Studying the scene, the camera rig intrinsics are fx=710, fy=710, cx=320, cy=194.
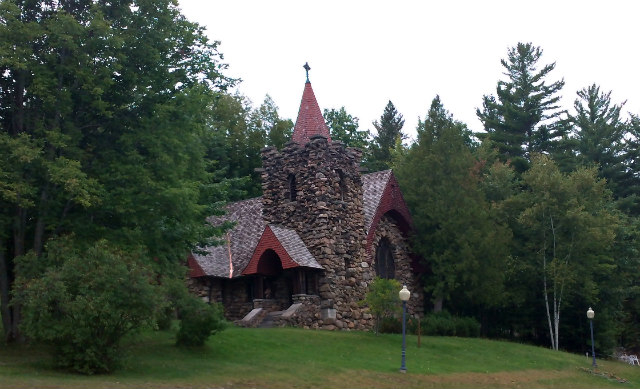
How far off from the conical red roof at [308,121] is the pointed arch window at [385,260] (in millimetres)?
6382

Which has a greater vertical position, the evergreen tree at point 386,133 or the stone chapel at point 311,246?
the evergreen tree at point 386,133

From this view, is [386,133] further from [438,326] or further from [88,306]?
[88,306]

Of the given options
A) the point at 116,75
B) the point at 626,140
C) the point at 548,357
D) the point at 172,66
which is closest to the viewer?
the point at 116,75

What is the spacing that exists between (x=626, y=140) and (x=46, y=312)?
177 feet

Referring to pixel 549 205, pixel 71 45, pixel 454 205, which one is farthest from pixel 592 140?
pixel 71 45

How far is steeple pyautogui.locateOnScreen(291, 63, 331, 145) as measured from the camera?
3459 cm

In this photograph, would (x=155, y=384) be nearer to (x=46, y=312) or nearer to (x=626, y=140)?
(x=46, y=312)

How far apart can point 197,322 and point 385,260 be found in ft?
53.9

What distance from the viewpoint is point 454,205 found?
120 feet

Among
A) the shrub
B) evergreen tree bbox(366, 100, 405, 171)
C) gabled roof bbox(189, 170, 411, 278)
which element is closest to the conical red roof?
gabled roof bbox(189, 170, 411, 278)

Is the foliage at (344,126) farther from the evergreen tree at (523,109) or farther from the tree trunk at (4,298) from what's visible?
the tree trunk at (4,298)

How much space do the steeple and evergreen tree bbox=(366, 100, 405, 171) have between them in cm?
3748

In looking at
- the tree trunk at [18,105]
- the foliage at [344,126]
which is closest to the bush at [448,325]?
the tree trunk at [18,105]

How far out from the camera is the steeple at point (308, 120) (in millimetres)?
34594
